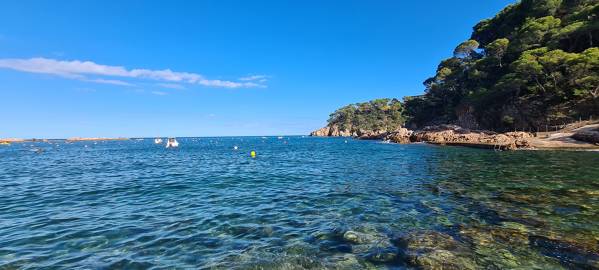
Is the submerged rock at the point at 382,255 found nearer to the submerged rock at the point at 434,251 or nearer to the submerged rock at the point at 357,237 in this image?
the submerged rock at the point at 434,251

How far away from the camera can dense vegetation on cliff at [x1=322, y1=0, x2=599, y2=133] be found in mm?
45375

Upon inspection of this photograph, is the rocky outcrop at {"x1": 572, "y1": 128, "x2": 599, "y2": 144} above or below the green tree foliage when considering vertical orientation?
below

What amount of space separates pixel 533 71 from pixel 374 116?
4766 inches

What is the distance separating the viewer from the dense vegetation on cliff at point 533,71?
148 feet

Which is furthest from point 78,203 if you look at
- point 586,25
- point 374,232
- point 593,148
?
point 586,25

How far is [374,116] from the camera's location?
169 meters

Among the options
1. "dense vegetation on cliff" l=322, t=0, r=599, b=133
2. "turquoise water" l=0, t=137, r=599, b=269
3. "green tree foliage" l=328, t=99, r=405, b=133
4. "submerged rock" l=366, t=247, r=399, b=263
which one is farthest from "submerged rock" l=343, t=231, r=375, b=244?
"green tree foliage" l=328, t=99, r=405, b=133

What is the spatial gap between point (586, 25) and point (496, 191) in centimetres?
5131

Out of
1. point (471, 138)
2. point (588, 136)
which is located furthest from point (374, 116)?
point (588, 136)

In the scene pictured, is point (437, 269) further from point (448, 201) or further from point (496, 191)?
point (496, 191)

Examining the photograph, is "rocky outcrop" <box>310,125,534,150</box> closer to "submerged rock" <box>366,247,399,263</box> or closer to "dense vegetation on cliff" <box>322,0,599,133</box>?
"dense vegetation on cliff" <box>322,0,599,133</box>

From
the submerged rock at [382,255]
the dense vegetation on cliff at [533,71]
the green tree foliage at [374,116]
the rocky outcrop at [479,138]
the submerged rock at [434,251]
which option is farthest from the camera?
the green tree foliage at [374,116]

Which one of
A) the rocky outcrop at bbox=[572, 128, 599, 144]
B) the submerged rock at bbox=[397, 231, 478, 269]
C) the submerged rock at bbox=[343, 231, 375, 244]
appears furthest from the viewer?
the rocky outcrop at bbox=[572, 128, 599, 144]

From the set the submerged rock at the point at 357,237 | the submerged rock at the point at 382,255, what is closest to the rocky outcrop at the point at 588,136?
the submerged rock at the point at 357,237
